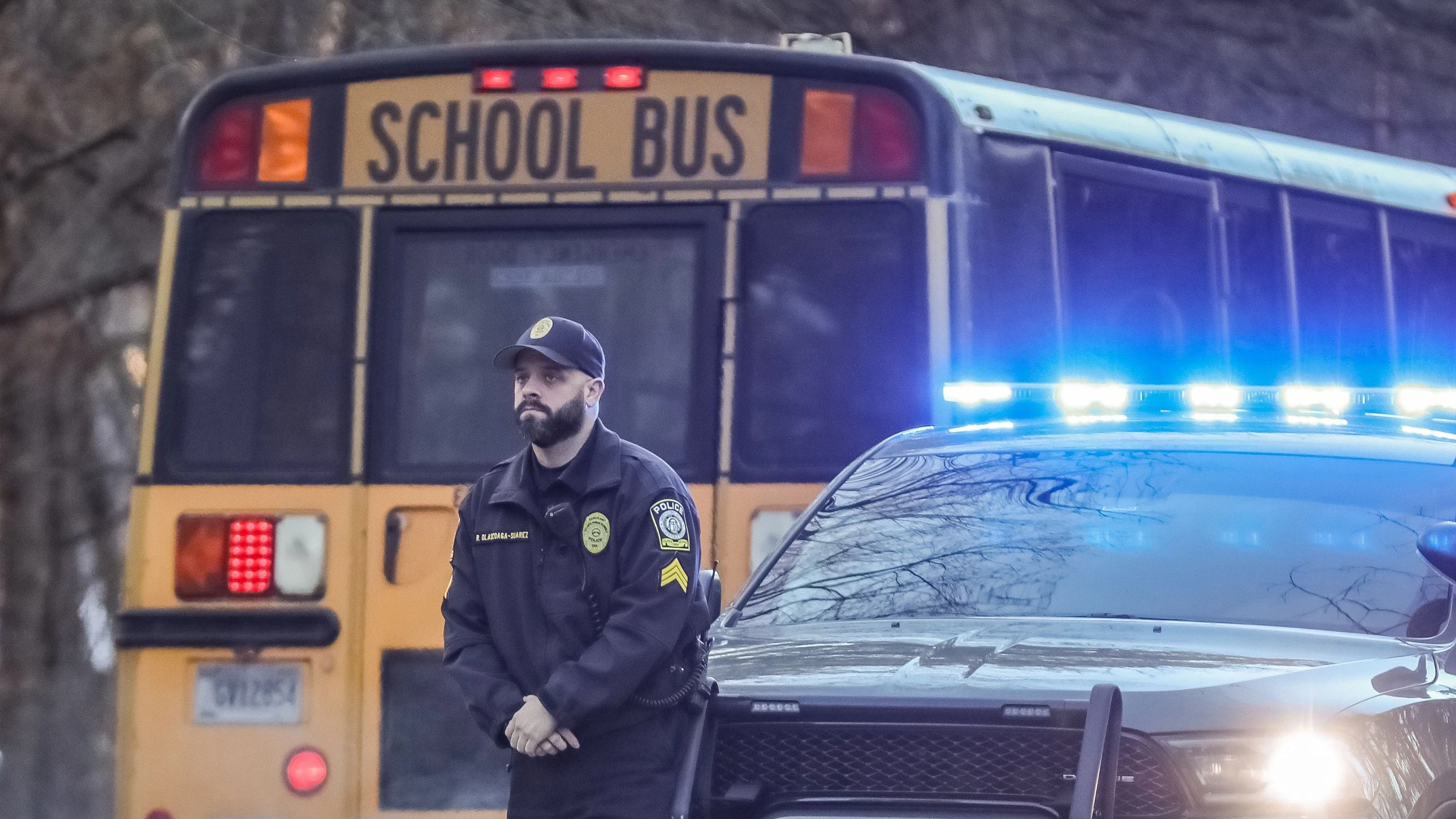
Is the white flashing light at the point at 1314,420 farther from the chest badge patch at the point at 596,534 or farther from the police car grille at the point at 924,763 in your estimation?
the chest badge patch at the point at 596,534

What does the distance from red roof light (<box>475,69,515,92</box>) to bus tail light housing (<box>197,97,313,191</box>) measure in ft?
1.91

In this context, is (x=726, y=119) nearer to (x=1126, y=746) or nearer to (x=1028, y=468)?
(x=1028, y=468)

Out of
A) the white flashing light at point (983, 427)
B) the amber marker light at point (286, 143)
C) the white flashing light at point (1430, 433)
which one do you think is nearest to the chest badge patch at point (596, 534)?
the white flashing light at point (983, 427)

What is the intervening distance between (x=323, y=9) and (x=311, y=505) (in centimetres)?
731

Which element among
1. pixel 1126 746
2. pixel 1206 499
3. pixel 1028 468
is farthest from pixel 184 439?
pixel 1126 746

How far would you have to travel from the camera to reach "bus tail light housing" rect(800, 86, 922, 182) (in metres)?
7.64

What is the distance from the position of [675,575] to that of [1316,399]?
2.68 meters

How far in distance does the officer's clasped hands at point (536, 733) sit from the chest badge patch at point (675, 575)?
0.35 m

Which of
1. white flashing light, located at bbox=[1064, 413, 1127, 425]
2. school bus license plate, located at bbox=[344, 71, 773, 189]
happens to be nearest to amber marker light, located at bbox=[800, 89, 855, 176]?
school bus license plate, located at bbox=[344, 71, 773, 189]

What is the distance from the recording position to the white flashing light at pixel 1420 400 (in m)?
7.30

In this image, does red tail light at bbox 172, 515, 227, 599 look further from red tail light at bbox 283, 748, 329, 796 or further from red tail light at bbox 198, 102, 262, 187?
red tail light at bbox 198, 102, 262, 187

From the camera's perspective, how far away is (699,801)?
5.02 meters

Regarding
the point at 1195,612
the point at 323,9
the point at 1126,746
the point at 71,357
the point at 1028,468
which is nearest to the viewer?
the point at 1126,746

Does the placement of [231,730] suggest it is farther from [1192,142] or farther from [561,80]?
[1192,142]
